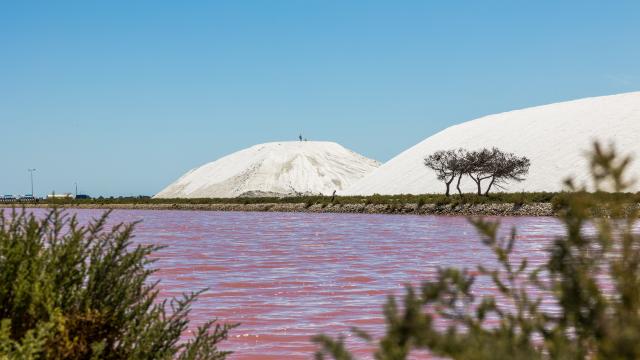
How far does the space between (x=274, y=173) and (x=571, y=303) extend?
16854cm

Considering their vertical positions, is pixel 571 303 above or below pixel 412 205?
below

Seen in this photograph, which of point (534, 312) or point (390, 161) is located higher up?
point (390, 161)

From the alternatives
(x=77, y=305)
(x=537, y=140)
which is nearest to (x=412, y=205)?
(x=537, y=140)

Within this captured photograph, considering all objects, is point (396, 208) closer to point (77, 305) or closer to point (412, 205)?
point (412, 205)

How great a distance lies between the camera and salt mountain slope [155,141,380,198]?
544 feet

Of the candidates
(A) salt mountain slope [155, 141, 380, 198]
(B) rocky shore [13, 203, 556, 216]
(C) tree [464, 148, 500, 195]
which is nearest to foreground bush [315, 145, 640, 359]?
(B) rocky shore [13, 203, 556, 216]

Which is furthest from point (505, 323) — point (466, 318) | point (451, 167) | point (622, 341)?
point (451, 167)

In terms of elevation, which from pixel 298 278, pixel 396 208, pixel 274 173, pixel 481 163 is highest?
pixel 274 173

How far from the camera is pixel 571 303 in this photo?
8.35 feet

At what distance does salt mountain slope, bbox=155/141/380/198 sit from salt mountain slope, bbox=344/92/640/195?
1616 inches

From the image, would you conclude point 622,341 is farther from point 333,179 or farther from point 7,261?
point 333,179

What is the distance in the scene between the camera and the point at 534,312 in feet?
8.70

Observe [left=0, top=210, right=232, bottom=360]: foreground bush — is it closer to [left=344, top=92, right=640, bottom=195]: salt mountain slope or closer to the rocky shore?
the rocky shore

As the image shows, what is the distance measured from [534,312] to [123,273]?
9.92 ft
